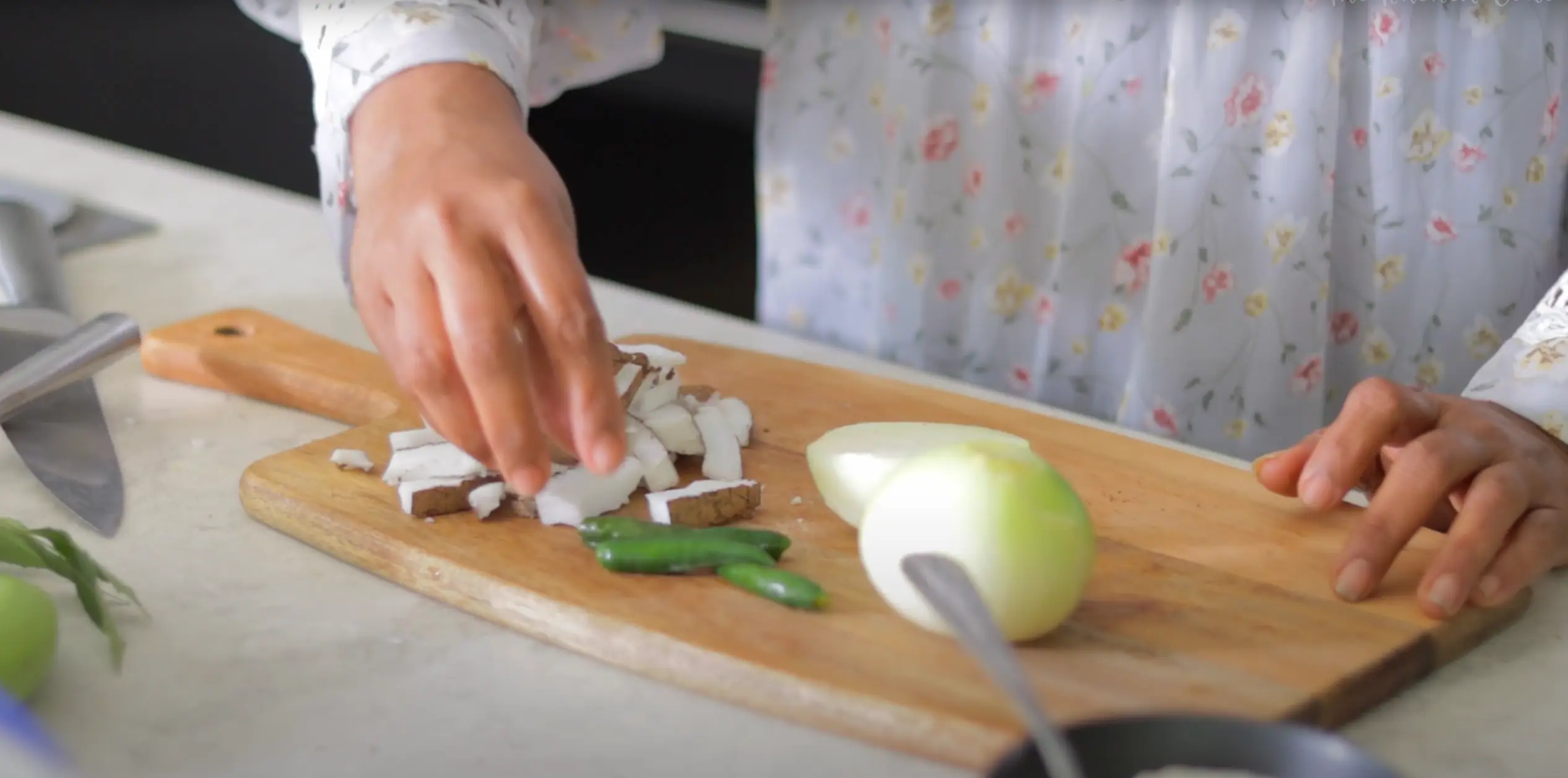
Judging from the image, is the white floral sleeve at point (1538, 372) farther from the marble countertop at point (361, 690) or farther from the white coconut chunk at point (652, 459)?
the white coconut chunk at point (652, 459)

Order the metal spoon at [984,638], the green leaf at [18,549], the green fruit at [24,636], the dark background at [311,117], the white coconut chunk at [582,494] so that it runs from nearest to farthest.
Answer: the metal spoon at [984,638]
the green fruit at [24,636]
the green leaf at [18,549]
the white coconut chunk at [582,494]
the dark background at [311,117]

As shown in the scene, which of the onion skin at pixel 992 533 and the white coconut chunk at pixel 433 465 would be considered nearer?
the onion skin at pixel 992 533

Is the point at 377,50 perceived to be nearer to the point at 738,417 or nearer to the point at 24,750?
the point at 738,417

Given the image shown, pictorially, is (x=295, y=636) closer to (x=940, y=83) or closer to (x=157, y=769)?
(x=157, y=769)

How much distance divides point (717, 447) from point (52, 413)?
50 centimetres

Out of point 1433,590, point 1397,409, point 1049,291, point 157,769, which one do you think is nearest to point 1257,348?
point 1049,291

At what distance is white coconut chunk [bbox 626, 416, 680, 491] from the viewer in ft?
3.57

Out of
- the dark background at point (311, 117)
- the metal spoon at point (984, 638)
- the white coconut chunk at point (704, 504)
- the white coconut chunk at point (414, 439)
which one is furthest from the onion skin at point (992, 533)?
the dark background at point (311, 117)

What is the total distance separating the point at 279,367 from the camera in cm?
125

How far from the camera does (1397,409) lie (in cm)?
106

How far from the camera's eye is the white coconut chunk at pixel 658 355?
1178 mm

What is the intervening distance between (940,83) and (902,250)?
20 cm

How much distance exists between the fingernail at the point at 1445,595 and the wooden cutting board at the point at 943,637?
1 cm

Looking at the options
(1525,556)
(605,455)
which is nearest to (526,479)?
(605,455)
